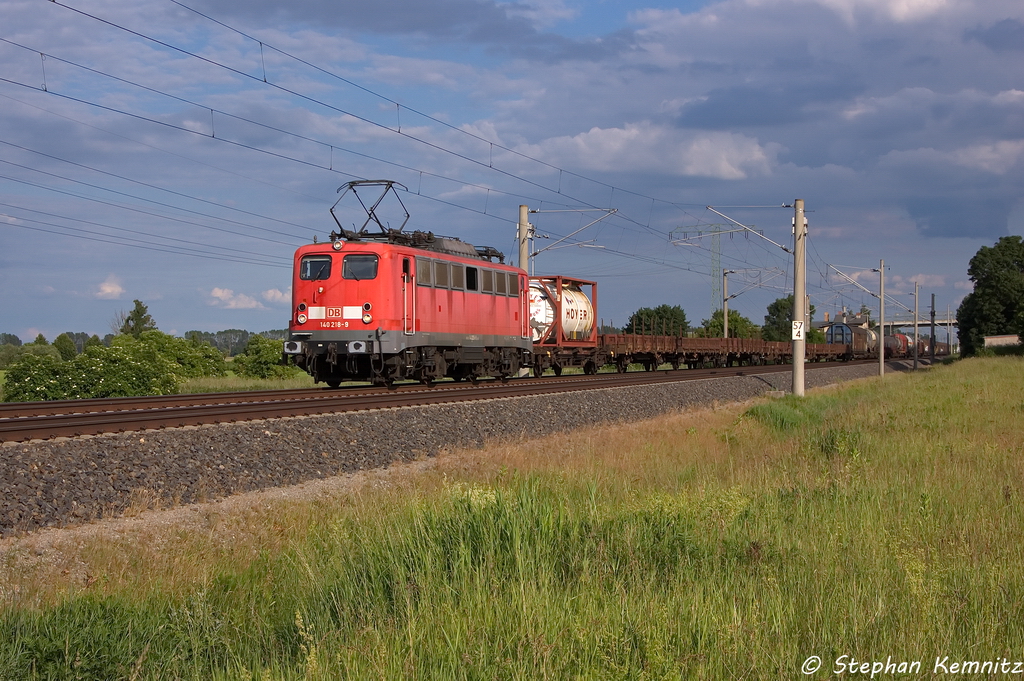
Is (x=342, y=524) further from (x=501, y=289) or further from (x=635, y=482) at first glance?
(x=501, y=289)

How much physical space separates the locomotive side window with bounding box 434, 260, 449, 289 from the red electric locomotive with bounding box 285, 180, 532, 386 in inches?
1.1

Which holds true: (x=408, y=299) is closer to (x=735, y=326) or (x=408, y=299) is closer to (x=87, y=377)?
(x=87, y=377)

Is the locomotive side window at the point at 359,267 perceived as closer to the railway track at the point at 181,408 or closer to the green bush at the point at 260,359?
the railway track at the point at 181,408

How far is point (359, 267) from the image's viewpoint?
72.1 ft

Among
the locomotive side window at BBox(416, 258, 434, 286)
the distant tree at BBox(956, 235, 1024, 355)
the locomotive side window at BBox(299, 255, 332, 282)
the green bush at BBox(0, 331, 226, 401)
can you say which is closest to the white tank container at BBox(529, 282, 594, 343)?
the locomotive side window at BBox(416, 258, 434, 286)

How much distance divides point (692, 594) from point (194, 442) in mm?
8826

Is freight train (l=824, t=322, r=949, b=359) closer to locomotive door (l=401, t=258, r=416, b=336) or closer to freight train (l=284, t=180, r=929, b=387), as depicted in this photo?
freight train (l=284, t=180, r=929, b=387)

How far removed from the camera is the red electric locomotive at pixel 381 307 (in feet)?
71.1

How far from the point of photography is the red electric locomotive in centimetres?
2166

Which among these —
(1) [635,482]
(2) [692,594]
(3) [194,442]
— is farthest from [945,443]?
(3) [194,442]

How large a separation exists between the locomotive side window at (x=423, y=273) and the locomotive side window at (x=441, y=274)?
0.28 m

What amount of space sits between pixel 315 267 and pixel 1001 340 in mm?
78992

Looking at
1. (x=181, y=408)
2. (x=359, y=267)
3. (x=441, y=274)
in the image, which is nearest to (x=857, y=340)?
(x=441, y=274)

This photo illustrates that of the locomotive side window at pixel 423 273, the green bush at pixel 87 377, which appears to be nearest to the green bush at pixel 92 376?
the green bush at pixel 87 377
